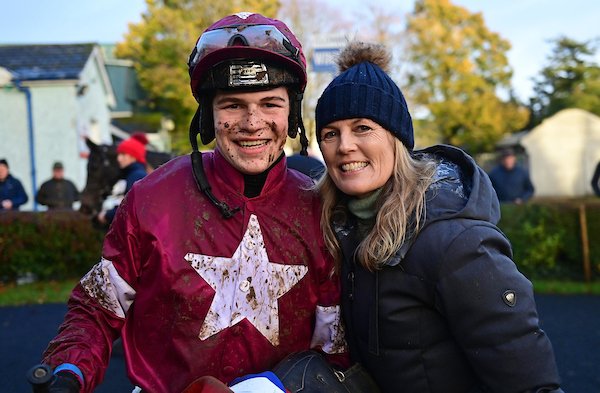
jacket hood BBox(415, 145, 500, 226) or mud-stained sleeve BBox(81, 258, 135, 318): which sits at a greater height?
jacket hood BBox(415, 145, 500, 226)

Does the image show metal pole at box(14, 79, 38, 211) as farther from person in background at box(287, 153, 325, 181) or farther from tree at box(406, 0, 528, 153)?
tree at box(406, 0, 528, 153)

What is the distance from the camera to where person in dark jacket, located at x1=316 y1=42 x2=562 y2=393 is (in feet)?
6.39

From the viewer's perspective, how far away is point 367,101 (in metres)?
2.31

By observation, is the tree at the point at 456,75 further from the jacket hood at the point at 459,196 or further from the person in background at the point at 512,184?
the jacket hood at the point at 459,196

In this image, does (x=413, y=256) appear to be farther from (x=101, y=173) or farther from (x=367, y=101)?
(x=101, y=173)

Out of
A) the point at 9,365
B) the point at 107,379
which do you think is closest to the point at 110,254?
the point at 107,379

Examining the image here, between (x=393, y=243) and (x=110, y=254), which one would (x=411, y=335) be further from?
(x=110, y=254)

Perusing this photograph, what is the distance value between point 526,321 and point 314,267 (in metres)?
0.80

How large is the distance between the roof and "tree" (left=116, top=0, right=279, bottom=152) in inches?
294

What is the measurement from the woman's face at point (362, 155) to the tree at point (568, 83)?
36.4 m

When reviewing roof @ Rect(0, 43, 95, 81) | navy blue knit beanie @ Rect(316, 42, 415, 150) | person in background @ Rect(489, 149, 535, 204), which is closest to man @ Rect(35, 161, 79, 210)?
roof @ Rect(0, 43, 95, 81)

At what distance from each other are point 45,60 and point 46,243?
424 inches

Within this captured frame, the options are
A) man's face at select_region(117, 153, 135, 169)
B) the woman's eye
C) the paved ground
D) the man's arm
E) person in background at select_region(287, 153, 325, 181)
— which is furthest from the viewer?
the man's arm

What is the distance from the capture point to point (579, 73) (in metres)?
38.2
